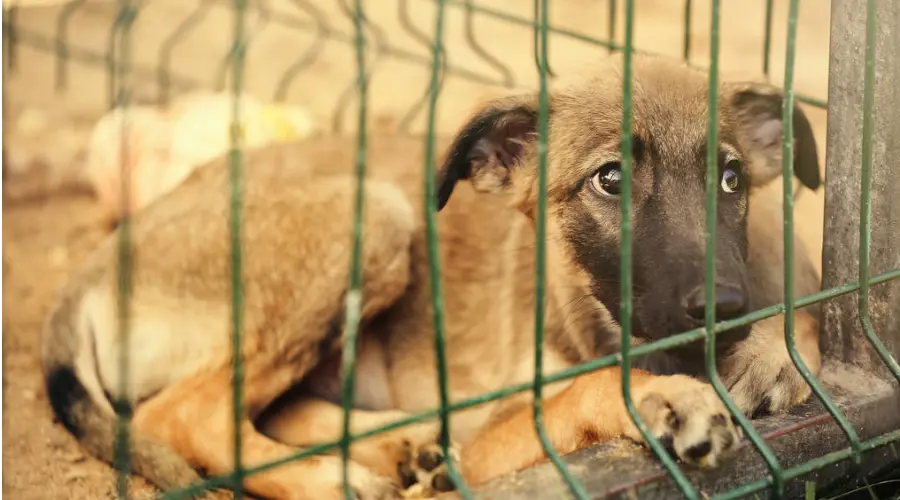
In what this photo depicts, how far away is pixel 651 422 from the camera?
247 cm

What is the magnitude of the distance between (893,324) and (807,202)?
211 cm

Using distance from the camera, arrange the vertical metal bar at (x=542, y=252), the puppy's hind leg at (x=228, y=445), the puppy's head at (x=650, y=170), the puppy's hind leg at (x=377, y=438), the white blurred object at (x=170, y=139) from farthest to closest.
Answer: the white blurred object at (x=170, y=139), the puppy's hind leg at (x=377, y=438), the puppy's hind leg at (x=228, y=445), the puppy's head at (x=650, y=170), the vertical metal bar at (x=542, y=252)

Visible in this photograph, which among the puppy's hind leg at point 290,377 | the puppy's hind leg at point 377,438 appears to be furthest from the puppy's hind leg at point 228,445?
the puppy's hind leg at point 377,438

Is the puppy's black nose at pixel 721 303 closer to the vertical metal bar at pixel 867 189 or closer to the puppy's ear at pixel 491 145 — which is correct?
the vertical metal bar at pixel 867 189

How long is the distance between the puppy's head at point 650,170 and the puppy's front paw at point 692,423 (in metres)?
0.26

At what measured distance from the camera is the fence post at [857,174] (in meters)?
2.83

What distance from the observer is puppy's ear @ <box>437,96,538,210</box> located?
314 cm

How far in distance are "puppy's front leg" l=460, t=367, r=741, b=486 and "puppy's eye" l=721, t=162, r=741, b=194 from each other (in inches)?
29.6

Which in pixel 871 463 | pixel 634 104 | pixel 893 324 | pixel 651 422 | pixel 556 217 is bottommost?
pixel 871 463

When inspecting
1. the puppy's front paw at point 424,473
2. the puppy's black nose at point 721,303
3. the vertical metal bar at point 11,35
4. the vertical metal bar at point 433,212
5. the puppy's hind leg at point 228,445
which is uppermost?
the vertical metal bar at point 11,35

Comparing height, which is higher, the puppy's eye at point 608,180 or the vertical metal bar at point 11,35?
the vertical metal bar at point 11,35

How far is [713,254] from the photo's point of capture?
7.78 feet

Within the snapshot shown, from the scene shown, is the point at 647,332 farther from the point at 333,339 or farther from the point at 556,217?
the point at 333,339

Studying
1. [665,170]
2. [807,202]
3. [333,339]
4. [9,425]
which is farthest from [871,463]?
[9,425]
